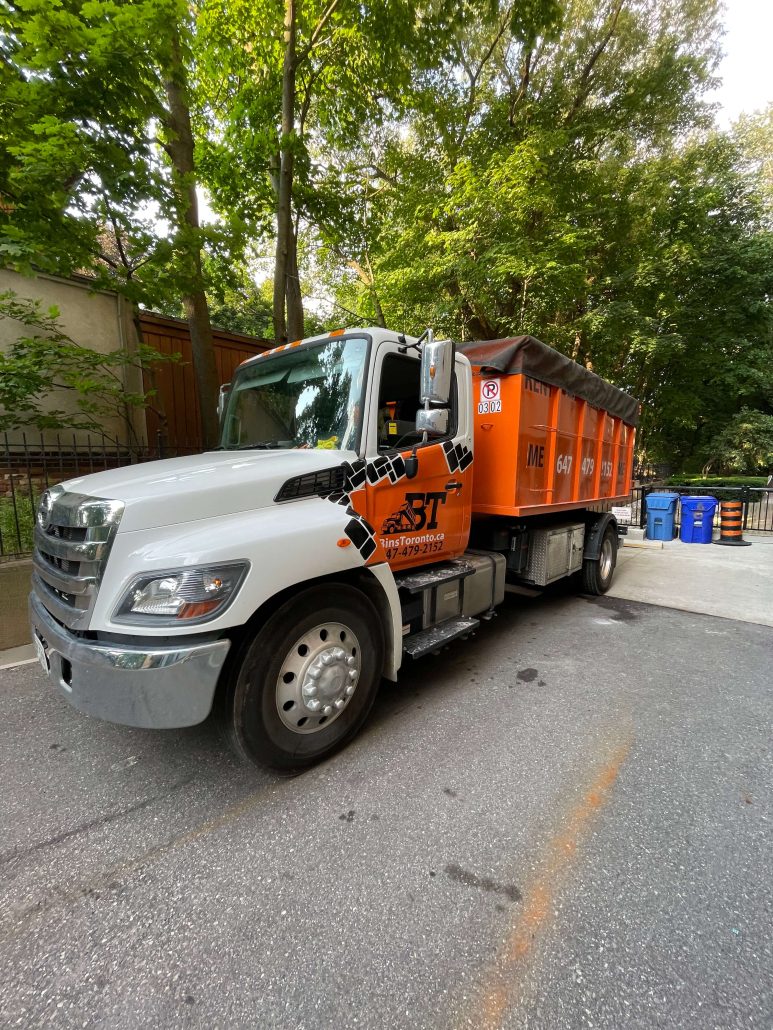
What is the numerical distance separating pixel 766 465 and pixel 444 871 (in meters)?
23.3

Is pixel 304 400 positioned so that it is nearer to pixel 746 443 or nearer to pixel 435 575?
pixel 435 575

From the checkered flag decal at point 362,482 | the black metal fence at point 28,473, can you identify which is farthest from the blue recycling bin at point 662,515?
the black metal fence at point 28,473

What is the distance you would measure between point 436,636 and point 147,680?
6.34 ft

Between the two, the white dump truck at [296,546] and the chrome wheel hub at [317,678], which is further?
the chrome wheel hub at [317,678]

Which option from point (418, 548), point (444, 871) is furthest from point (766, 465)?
point (444, 871)

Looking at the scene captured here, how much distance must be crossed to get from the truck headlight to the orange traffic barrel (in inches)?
441

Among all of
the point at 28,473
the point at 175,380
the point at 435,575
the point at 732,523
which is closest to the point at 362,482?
the point at 435,575

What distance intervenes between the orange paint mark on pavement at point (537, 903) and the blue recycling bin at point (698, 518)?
9.47m

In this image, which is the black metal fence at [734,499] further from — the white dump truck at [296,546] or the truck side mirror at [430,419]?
the truck side mirror at [430,419]

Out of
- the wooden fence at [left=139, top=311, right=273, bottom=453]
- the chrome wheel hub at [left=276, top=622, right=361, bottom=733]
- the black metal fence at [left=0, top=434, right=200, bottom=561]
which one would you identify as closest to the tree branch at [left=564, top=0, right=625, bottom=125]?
the wooden fence at [left=139, top=311, right=273, bottom=453]

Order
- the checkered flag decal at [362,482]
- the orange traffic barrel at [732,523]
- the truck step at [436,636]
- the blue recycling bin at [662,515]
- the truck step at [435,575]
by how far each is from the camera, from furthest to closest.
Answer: the blue recycling bin at [662,515] → the orange traffic barrel at [732,523] → the truck step at [435,575] → the truck step at [436,636] → the checkered flag decal at [362,482]

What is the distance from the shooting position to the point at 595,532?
637 centimetres

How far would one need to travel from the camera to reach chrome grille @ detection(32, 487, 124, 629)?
2.15 m

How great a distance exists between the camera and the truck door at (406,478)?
2.99 m
